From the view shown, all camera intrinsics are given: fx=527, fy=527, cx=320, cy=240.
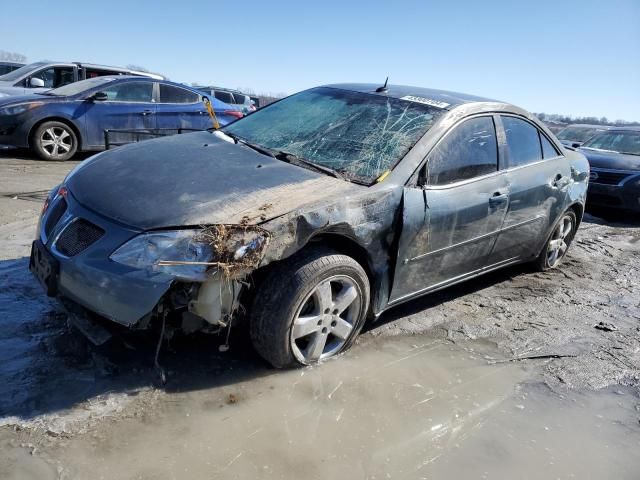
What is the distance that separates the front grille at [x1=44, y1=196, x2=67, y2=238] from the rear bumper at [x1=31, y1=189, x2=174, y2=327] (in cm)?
25

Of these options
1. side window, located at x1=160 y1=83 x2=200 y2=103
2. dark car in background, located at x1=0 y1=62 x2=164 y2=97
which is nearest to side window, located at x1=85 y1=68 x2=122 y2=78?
dark car in background, located at x1=0 y1=62 x2=164 y2=97

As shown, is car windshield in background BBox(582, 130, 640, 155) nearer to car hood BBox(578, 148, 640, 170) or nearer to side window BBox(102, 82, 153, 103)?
car hood BBox(578, 148, 640, 170)

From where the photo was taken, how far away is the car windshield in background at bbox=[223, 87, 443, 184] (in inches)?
131

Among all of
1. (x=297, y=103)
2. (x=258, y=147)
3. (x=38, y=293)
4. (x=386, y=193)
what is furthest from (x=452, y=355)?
(x=38, y=293)

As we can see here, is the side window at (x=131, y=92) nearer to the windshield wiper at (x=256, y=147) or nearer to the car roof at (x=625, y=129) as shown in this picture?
the windshield wiper at (x=256, y=147)

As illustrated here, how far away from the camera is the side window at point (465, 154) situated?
11.1 ft

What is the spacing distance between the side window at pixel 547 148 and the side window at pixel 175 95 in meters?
6.61

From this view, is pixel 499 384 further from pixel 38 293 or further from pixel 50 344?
pixel 38 293

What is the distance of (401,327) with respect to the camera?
373 cm

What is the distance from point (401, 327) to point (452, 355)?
43cm

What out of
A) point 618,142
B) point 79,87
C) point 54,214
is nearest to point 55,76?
point 79,87

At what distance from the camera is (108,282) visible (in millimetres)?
A: 2471

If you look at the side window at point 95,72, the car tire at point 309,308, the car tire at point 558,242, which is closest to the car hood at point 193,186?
the car tire at point 309,308

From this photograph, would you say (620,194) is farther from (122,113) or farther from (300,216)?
(122,113)
